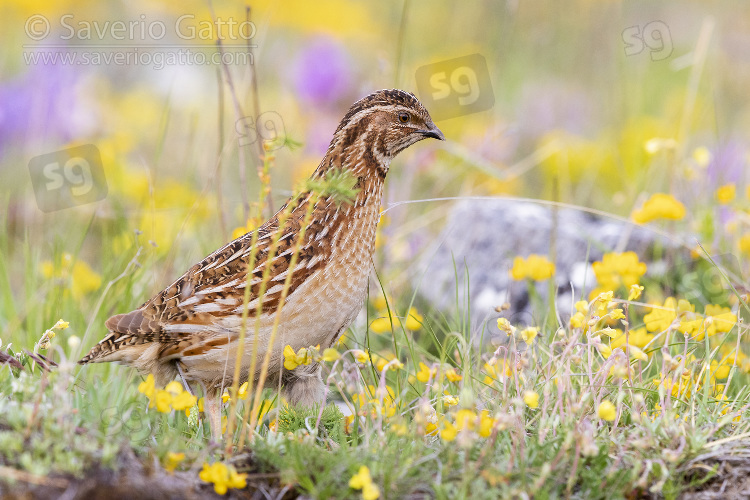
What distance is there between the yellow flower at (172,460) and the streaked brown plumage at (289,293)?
92 centimetres

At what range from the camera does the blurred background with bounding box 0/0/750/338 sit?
630 cm

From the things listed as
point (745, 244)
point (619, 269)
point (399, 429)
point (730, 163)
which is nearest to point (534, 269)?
point (619, 269)

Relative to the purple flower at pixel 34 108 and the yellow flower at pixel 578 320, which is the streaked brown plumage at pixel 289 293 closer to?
the yellow flower at pixel 578 320

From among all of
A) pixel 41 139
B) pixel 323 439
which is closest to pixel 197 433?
pixel 323 439

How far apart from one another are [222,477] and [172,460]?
17cm

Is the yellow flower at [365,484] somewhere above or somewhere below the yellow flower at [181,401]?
below

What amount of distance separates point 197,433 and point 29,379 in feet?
3.18

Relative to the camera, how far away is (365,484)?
285 centimetres

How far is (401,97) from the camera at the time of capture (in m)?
4.54

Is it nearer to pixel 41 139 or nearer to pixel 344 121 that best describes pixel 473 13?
pixel 41 139

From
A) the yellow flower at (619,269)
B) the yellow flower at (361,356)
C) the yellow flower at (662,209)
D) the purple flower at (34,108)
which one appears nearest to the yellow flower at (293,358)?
the yellow flower at (361,356)

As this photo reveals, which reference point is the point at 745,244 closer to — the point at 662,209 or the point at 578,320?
the point at 662,209

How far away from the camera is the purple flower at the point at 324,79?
32.1 ft

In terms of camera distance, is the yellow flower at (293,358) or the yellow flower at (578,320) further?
the yellow flower at (293,358)
